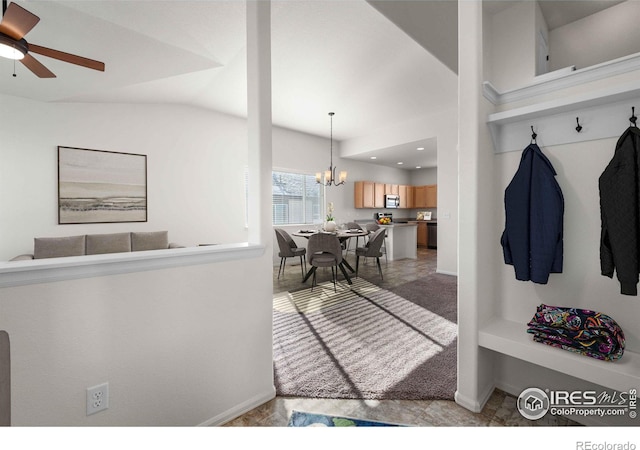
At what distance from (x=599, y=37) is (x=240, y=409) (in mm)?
4883

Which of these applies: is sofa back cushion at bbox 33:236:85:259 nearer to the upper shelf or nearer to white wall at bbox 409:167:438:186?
the upper shelf

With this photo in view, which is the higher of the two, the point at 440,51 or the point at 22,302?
the point at 440,51

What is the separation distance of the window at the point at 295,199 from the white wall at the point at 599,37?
477 cm

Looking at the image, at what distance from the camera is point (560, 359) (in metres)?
1.42

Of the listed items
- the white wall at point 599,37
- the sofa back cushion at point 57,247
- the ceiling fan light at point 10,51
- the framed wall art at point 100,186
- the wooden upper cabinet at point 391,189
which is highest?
the white wall at point 599,37

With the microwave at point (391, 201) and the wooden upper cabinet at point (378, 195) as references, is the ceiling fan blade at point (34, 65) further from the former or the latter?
the microwave at point (391, 201)

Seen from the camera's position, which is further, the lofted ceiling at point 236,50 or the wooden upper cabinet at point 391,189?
the wooden upper cabinet at point 391,189

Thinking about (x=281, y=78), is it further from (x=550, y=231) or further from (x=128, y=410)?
(x=128, y=410)

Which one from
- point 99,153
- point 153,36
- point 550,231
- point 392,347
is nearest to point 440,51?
point 550,231

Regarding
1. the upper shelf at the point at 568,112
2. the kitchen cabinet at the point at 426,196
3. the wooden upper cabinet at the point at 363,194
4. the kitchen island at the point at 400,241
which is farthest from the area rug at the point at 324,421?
the kitchen cabinet at the point at 426,196

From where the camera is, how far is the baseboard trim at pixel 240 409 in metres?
1.58

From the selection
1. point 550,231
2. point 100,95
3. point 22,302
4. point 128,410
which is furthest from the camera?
point 100,95

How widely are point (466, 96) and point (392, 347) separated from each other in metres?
2.00

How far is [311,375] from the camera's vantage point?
6.67 ft
